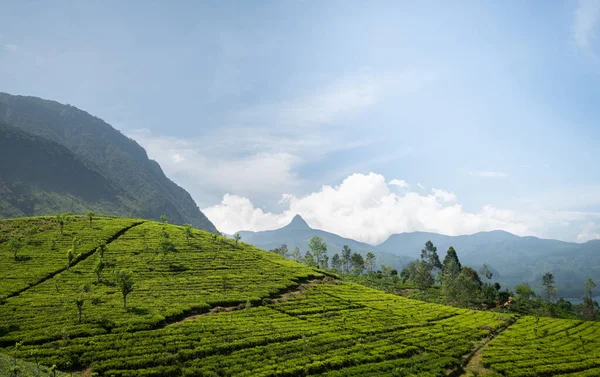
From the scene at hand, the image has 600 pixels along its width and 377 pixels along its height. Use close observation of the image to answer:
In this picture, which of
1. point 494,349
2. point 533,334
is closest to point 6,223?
point 494,349

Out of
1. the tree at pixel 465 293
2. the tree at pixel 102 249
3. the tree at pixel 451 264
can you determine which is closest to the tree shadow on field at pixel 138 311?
the tree at pixel 102 249

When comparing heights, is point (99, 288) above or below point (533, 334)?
above

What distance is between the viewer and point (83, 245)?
82.8 metres

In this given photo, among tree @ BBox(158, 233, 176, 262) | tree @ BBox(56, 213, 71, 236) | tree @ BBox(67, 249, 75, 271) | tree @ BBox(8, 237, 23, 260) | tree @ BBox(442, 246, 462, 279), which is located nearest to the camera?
tree @ BBox(67, 249, 75, 271)

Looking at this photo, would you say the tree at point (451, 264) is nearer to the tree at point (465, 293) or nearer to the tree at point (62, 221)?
the tree at point (465, 293)

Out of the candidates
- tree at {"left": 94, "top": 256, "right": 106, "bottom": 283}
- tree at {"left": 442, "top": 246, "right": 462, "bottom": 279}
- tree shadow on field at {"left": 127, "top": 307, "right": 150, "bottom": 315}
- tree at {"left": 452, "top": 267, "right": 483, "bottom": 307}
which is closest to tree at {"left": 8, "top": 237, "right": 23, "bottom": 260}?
tree at {"left": 94, "top": 256, "right": 106, "bottom": 283}

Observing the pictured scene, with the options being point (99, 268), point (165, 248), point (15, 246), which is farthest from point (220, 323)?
point (15, 246)

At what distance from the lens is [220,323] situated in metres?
53.1

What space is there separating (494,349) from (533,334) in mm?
18470

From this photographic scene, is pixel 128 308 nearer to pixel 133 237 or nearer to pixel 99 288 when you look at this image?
pixel 99 288

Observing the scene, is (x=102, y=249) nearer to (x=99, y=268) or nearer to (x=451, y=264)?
(x=99, y=268)

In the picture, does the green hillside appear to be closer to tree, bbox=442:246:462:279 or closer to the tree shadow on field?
the tree shadow on field

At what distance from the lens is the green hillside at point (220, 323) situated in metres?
41.7

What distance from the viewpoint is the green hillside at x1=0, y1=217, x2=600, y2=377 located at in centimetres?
4172
